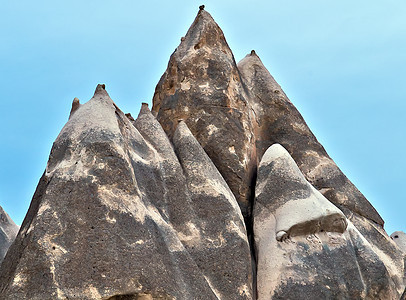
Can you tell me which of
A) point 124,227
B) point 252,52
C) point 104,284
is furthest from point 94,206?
point 252,52

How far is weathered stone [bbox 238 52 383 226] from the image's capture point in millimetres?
12008

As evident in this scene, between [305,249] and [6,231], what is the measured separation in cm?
641

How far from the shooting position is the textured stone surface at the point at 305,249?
31.3 feet

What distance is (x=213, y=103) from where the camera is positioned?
1147cm

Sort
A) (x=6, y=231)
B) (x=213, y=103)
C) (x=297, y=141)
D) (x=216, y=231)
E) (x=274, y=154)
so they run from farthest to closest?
(x=6, y=231)
(x=297, y=141)
(x=213, y=103)
(x=274, y=154)
(x=216, y=231)

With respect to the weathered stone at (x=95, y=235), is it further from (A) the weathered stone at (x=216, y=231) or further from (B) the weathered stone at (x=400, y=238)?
(B) the weathered stone at (x=400, y=238)

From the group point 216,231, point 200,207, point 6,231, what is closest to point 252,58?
point 200,207

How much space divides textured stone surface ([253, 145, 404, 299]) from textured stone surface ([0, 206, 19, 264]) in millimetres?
5212

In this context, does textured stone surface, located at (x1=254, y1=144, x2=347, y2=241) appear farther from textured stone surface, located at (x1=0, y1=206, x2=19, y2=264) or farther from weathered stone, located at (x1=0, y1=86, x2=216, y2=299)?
textured stone surface, located at (x1=0, y1=206, x2=19, y2=264)

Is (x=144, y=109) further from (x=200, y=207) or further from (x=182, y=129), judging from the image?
(x=200, y=207)

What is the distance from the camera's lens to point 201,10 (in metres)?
12.9

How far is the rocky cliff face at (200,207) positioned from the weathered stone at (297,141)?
3 centimetres

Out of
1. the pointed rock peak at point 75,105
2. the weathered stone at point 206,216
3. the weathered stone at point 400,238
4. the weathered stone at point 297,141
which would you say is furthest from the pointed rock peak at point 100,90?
the weathered stone at point 400,238

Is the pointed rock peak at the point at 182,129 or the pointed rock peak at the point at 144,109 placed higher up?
the pointed rock peak at the point at 144,109
